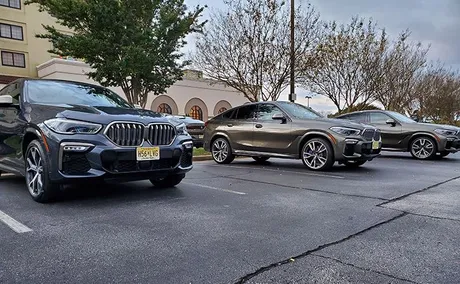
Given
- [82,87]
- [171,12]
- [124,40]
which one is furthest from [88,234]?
[171,12]

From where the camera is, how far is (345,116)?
1177 centimetres

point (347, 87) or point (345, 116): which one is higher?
point (347, 87)

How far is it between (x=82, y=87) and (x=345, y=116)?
8639 mm

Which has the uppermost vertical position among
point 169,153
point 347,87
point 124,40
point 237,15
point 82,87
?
point 237,15

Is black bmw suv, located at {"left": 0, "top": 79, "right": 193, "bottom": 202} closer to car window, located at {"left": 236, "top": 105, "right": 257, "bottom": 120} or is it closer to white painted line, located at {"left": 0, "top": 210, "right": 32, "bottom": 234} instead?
white painted line, located at {"left": 0, "top": 210, "right": 32, "bottom": 234}

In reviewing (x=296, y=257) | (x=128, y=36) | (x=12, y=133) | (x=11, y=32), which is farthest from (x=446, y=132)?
(x=11, y=32)

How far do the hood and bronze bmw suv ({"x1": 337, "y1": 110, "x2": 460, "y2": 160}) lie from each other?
26.5 feet

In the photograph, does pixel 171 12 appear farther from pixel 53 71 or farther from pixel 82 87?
pixel 53 71

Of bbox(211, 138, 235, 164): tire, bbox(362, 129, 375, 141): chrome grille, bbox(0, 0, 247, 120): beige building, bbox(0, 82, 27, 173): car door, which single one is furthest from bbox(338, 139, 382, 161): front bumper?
bbox(0, 0, 247, 120): beige building

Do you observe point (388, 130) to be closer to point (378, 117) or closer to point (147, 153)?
point (378, 117)

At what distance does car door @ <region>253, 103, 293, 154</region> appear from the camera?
26.4ft

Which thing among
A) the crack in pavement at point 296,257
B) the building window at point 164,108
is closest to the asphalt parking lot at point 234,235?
the crack in pavement at point 296,257

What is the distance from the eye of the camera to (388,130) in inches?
422

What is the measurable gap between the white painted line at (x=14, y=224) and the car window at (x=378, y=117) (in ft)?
32.8
